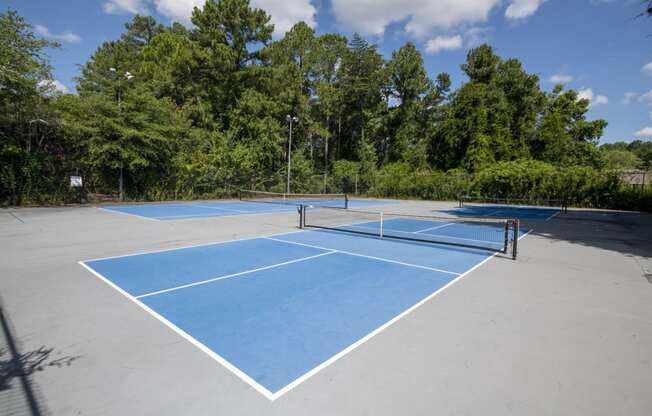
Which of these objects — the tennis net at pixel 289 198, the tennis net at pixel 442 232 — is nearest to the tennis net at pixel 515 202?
the tennis net at pixel 289 198

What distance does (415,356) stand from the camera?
3213mm

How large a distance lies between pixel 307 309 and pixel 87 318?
2638 mm

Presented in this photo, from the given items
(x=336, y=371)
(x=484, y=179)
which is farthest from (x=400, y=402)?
(x=484, y=179)

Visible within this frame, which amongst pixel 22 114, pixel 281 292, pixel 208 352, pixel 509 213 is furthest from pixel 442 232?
pixel 22 114

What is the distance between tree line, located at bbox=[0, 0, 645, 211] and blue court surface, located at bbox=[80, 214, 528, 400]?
52.8 ft

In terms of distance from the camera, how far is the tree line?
59.7 feet

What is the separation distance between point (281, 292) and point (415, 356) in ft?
7.71

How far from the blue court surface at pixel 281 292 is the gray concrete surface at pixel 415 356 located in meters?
0.20

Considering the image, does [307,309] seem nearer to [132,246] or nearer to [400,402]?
[400,402]

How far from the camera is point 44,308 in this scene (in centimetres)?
425

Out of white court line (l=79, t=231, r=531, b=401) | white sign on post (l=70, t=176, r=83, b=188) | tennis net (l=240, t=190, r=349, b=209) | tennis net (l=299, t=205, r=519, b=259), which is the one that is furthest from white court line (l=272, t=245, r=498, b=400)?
white sign on post (l=70, t=176, r=83, b=188)

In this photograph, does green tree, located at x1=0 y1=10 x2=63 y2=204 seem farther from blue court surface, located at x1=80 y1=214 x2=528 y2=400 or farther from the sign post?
blue court surface, located at x1=80 y1=214 x2=528 y2=400

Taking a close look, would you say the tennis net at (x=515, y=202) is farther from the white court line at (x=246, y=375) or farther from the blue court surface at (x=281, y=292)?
the white court line at (x=246, y=375)

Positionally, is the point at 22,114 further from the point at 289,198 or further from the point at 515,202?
the point at 515,202
